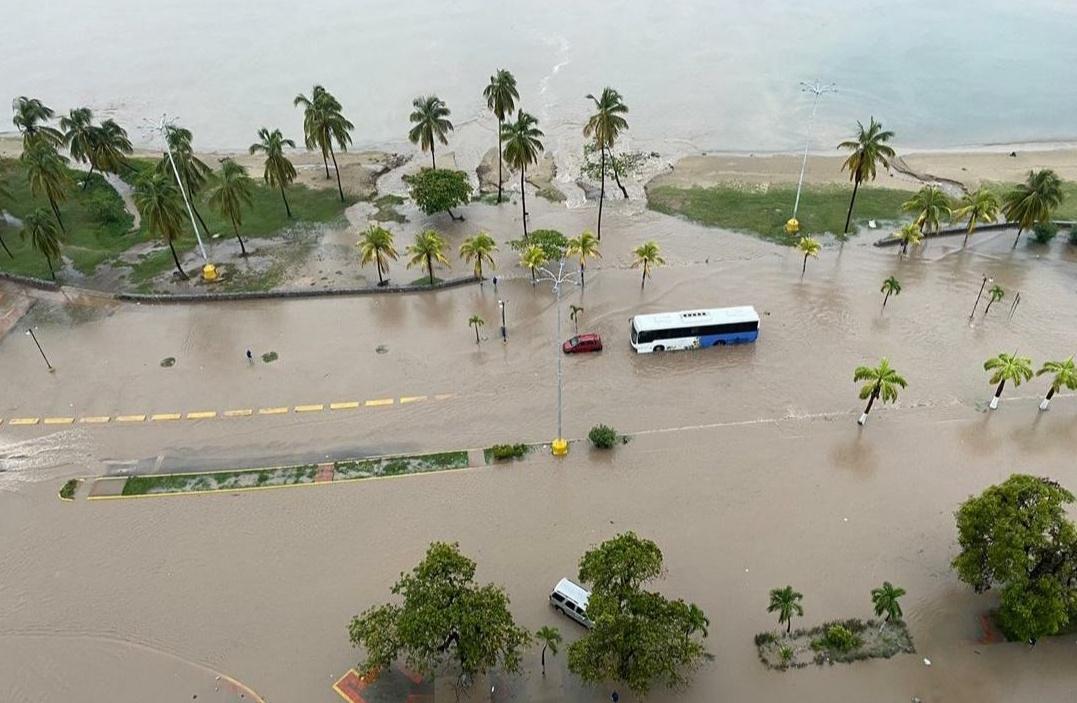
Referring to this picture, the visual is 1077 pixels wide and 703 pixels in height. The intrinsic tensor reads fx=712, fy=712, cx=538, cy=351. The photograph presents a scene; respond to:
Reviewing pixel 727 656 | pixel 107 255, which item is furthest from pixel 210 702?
pixel 107 255

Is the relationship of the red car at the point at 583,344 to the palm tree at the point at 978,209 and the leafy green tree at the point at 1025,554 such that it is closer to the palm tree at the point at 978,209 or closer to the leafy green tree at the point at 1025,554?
the leafy green tree at the point at 1025,554

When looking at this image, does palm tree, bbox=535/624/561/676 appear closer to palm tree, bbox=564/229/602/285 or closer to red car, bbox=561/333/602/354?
red car, bbox=561/333/602/354

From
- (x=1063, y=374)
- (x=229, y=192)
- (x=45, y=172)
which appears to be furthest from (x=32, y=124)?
(x=1063, y=374)

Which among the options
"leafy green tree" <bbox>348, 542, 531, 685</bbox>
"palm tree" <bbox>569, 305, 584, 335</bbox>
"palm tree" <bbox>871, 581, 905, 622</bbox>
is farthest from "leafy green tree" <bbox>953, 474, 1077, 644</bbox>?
"palm tree" <bbox>569, 305, 584, 335</bbox>

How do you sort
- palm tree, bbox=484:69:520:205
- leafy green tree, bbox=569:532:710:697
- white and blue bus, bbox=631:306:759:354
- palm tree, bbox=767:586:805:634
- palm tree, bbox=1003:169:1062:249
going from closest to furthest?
leafy green tree, bbox=569:532:710:697
palm tree, bbox=767:586:805:634
white and blue bus, bbox=631:306:759:354
palm tree, bbox=1003:169:1062:249
palm tree, bbox=484:69:520:205

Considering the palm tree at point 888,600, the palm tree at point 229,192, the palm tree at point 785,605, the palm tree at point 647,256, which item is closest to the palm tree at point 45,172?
the palm tree at point 229,192

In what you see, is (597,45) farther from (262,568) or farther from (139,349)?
(262,568)

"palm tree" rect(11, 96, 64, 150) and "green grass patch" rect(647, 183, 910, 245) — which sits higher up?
"palm tree" rect(11, 96, 64, 150)

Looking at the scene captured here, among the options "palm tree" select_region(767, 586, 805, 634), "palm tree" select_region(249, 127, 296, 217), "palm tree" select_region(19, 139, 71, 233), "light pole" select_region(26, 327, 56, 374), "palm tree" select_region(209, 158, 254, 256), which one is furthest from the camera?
"palm tree" select_region(249, 127, 296, 217)
